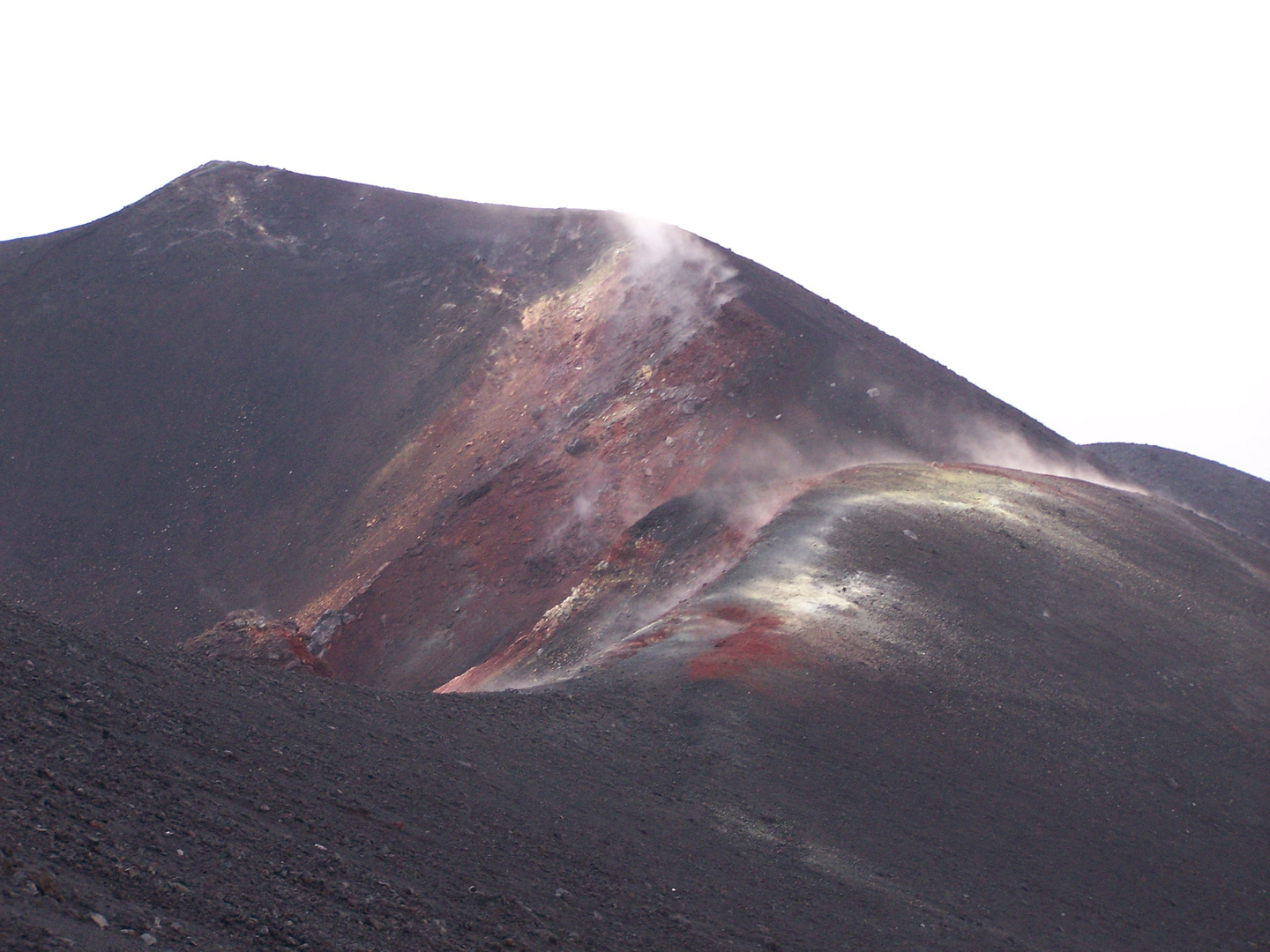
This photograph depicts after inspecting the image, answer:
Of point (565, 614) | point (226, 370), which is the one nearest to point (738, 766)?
point (565, 614)

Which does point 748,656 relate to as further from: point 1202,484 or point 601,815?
point 1202,484

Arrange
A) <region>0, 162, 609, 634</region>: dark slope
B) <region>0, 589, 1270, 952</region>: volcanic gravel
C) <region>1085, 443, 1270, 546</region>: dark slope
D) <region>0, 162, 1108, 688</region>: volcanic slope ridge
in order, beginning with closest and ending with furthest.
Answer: <region>0, 589, 1270, 952</region>: volcanic gravel, <region>0, 162, 1108, 688</region>: volcanic slope ridge, <region>0, 162, 609, 634</region>: dark slope, <region>1085, 443, 1270, 546</region>: dark slope

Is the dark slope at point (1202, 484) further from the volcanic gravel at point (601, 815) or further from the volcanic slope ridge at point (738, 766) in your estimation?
the volcanic gravel at point (601, 815)

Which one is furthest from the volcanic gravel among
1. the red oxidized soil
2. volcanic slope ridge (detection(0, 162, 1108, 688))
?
volcanic slope ridge (detection(0, 162, 1108, 688))

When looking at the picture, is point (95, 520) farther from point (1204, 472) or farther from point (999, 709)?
point (1204, 472)

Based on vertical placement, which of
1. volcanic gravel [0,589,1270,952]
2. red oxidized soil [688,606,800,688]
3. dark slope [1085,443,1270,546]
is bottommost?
volcanic gravel [0,589,1270,952]

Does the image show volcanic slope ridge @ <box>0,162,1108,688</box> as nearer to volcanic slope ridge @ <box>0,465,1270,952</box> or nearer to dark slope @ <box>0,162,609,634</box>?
dark slope @ <box>0,162,609,634</box>
